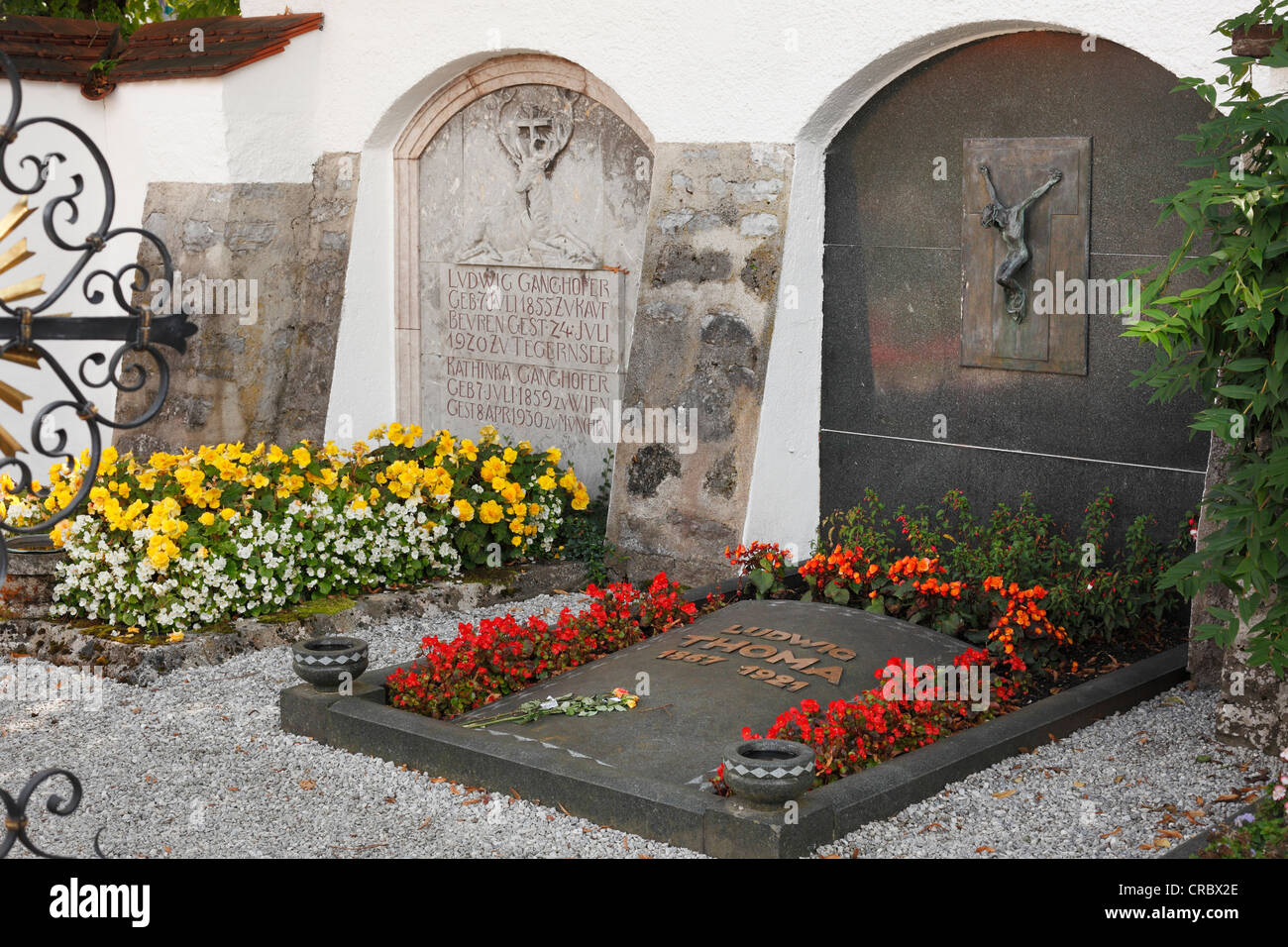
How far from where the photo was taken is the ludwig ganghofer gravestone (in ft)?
23.8

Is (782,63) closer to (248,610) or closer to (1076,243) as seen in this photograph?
(1076,243)

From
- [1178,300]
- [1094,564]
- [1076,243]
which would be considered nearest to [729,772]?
[1178,300]

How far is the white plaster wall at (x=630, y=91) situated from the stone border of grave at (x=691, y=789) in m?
2.01

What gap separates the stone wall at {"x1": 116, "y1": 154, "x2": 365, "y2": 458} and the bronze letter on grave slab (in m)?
3.88

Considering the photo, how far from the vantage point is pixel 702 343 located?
6473 mm

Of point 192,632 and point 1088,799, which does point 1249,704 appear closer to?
point 1088,799

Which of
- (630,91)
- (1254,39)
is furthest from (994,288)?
(630,91)

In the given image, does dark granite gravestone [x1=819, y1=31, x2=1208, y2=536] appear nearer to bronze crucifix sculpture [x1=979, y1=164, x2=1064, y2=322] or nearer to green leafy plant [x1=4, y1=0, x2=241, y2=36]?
bronze crucifix sculpture [x1=979, y1=164, x2=1064, y2=322]

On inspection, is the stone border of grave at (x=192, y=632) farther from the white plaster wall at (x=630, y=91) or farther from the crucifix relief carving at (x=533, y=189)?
the crucifix relief carving at (x=533, y=189)

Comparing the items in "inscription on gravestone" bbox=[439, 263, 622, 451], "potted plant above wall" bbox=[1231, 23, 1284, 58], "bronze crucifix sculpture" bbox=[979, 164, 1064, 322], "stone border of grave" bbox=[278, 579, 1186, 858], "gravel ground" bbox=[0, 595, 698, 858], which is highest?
"potted plant above wall" bbox=[1231, 23, 1284, 58]

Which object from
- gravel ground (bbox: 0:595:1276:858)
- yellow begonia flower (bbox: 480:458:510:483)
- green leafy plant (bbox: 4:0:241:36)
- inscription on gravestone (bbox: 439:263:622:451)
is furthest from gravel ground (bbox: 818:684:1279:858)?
green leafy plant (bbox: 4:0:241:36)

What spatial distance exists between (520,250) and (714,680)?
3560 mm

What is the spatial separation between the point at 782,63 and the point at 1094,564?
8.48 ft

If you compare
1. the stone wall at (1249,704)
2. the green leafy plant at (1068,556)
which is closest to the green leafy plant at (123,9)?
the green leafy plant at (1068,556)
